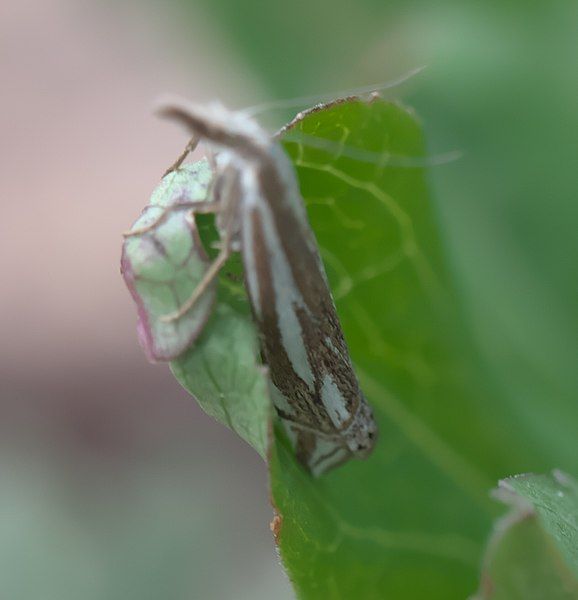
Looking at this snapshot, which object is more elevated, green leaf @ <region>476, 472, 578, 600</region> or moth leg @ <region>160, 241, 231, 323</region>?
moth leg @ <region>160, 241, 231, 323</region>

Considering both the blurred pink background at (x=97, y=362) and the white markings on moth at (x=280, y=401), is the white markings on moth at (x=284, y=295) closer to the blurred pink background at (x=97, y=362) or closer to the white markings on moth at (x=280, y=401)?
the white markings on moth at (x=280, y=401)

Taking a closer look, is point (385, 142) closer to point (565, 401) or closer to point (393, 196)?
point (393, 196)

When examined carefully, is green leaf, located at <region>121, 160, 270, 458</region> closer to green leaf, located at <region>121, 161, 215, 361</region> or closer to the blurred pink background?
green leaf, located at <region>121, 161, 215, 361</region>

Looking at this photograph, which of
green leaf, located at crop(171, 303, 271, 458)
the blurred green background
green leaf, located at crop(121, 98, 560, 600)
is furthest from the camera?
the blurred green background

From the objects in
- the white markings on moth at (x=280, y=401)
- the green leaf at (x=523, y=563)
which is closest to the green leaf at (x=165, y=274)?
the white markings on moth at (x=280, y=401)

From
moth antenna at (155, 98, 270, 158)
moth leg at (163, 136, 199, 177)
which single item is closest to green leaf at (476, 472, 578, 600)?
moth antenna at (155, 98, 270, 158)

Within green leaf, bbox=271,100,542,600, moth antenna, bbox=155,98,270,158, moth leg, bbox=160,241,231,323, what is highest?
moth antenna, bbox=155,98,270,158

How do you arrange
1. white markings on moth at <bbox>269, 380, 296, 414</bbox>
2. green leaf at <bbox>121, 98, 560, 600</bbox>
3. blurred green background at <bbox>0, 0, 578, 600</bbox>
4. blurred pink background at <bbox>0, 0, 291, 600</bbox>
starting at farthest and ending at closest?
blurred pink background at <bbox>0, 0, 291, 600</bbox>
blurred green background at <bbox>0, 0, 578, 600</bbox>
white markings on moth at <bbox>269, 380, 296, 414</bbox>
green leaf at <bbox>121, 98, 560, 600</bbox>
